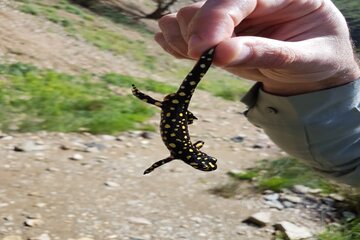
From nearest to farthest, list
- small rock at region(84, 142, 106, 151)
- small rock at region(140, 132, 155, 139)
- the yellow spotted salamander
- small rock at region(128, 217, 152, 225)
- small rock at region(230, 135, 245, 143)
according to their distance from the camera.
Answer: the yellow spotted salamander
small rock at region(128, 217, 152, 225)
small rock at region(84, 142, 106, 151)
small rock at region(140, 132, 155, 139)
small rock at region(230, 135, 245, 143)

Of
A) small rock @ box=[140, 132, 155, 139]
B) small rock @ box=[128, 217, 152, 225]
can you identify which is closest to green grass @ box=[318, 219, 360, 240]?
small rock @ box=[128, 217, 152, 225]

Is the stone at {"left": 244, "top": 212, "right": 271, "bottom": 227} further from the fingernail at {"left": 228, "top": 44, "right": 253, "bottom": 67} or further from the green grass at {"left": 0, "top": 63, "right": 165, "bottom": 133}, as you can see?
the fingernail at {"left": 228, "top": 44, "right": 253, "bottom": 67}

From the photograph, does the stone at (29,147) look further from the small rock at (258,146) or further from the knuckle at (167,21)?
the knuckle at (167,21)

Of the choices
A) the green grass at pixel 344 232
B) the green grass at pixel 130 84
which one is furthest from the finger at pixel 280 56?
the green grass at pixel 130 84

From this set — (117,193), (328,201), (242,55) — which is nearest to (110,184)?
(117,193)

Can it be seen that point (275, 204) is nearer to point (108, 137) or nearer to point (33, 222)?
point (33, 222)

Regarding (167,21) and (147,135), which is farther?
(147,135)

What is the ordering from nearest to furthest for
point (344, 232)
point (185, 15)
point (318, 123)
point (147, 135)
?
point (185, 15), point (318, 123), point (344, 232), point (147, 135)
